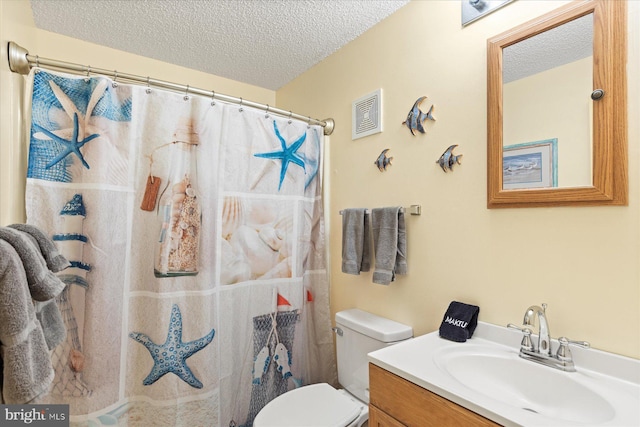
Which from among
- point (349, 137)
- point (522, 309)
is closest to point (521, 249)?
point (522, 309)

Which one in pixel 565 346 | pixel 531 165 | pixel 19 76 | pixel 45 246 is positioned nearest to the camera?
pixel 45 246

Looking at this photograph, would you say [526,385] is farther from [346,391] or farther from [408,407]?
[346,391]

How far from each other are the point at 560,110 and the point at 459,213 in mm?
493

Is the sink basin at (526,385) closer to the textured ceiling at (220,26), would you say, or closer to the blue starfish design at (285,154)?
the blue starfish design at (285,154)

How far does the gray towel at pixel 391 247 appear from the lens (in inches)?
58.8

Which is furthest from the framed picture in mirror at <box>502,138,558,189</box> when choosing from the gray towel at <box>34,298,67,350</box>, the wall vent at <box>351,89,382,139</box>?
the gray towel at <box>34,298,67,350</box>

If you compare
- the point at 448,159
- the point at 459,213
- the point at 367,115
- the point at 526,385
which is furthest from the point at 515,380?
the point at 367,115

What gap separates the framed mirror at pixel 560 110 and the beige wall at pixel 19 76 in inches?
70.1

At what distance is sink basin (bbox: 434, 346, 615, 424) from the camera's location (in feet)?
2.88

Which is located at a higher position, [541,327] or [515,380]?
[541,327]

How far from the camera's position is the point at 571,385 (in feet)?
3.06

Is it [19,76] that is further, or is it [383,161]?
[383,161]

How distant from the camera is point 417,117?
1.50 meters

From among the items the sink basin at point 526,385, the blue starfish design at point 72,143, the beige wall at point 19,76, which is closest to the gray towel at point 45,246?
the beige wall at point 19,76
